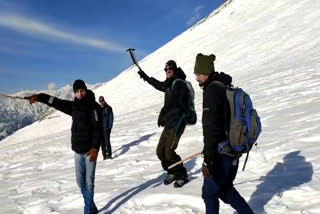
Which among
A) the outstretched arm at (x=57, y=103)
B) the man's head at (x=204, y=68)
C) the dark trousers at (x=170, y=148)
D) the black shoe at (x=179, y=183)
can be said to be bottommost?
the black shoe at (x=179, y=183)

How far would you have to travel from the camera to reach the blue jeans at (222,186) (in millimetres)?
4777

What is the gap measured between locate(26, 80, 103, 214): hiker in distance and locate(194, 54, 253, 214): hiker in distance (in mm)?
2796

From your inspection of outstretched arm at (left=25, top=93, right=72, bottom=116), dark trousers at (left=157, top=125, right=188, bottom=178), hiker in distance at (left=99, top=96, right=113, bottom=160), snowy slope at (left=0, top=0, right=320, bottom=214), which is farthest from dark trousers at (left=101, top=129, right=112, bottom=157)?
outstretched arm at (left=25, top=93, right=72, bottom=116)

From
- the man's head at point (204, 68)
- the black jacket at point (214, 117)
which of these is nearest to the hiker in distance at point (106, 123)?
the man's head at point (204, 68)

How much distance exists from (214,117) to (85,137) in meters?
3.25

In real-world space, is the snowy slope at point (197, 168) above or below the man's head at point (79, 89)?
below

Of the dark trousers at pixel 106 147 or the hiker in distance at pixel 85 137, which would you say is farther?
the dark trousers at pixel 106 147

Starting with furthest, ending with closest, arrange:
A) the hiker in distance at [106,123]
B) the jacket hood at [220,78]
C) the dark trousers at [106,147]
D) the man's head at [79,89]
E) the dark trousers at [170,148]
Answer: the hiker in distance at [106,123]
the dark trousers at [106,147]
the dark trousers at [170,148]
the man's head at [79,89]
the jacket hood at [220,78]

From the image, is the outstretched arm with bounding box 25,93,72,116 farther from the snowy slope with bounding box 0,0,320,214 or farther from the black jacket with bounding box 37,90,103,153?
the snowy slope with bounding box 0,0,320,214

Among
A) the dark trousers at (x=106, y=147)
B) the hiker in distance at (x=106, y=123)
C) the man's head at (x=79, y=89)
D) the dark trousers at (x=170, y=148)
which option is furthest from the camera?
the hiker in distance at (x=106, y=123)

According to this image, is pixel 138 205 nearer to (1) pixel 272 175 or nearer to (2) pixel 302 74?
(1) pixel 272 175

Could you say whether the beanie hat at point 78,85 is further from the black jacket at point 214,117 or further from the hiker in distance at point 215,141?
the black jacket at point 214,117

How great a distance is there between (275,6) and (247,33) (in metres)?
9.35

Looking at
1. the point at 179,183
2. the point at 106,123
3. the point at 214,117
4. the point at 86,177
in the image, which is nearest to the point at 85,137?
the point at 86,177
